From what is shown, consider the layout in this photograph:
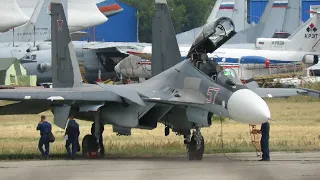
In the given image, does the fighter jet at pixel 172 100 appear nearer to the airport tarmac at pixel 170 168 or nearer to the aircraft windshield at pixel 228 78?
the aircraft windshield at pixel 228 78

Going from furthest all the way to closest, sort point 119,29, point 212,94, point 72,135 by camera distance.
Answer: point 119,29, point 72,135, point 212,94

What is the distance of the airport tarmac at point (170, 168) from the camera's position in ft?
56.2

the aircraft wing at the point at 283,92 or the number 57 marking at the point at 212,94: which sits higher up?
the number 57 marking at the point at 212,94

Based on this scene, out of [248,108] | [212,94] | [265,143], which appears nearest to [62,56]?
[212,94]

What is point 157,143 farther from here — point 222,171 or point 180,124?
point 222,171

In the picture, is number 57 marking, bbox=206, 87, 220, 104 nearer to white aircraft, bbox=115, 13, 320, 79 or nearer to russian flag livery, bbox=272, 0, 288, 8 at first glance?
white aircraft, bbox=115, 13, 320, 79

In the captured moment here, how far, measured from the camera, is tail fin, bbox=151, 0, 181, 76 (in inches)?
958

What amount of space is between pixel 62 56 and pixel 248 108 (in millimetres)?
6766

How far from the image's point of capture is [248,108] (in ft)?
64.5

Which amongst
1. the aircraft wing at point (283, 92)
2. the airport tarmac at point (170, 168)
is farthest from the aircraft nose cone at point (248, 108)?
the aircraft wing at point (283, 92)

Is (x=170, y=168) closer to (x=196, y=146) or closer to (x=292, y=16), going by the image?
(x=196, y=146)

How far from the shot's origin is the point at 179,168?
62.5ft

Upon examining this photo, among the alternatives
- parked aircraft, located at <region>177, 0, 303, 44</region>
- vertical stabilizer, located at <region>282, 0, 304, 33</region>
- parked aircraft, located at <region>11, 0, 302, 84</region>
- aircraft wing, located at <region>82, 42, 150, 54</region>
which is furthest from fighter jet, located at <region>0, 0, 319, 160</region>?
vertical stabilizer, located at <region>282, 0, 304, 33</region>

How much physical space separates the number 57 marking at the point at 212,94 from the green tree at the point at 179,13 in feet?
268
